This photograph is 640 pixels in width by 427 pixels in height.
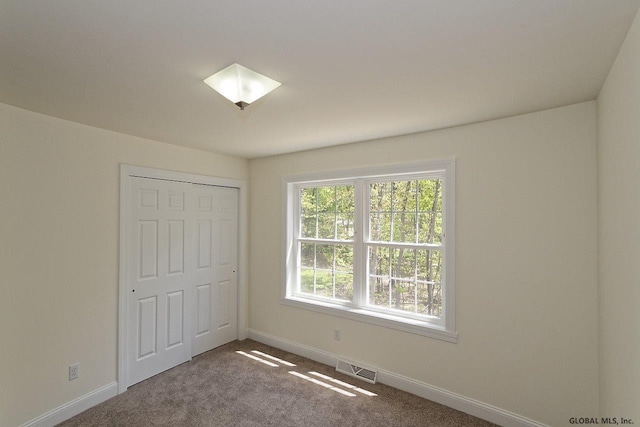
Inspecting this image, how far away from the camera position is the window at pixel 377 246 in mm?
2828

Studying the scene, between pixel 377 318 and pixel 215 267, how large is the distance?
2.04 meters

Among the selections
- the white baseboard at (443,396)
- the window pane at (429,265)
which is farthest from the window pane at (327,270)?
the window pane at (429,265)

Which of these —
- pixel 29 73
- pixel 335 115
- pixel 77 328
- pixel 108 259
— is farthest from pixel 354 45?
pixel 77 328

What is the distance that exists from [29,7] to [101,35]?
8.9 inches

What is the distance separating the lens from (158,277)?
10.5ft

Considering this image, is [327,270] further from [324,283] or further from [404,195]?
[404,195]

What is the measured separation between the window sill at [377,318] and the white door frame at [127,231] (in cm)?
70

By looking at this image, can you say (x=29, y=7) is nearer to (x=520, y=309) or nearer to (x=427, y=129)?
(x=427, y=129)

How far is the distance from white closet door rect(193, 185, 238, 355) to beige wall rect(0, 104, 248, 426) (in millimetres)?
893

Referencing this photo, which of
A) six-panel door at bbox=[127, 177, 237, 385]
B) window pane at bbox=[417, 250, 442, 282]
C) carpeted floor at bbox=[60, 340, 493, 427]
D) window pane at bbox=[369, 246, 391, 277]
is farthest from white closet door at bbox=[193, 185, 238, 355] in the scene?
window pane at bbox=[417, 250, 442, 282]

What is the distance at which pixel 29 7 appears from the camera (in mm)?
1144

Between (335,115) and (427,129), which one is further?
(427,129)

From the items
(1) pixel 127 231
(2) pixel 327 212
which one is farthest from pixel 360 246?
(1) pixel 127 231

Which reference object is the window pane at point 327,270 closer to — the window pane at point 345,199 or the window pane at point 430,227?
the window pane at point 345,199
